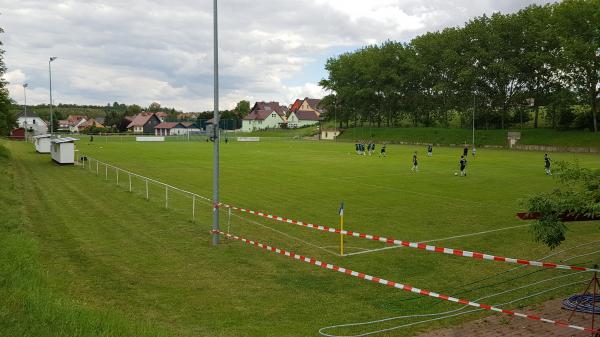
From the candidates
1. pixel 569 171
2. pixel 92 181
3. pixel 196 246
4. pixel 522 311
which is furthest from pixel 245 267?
pixel 92 181

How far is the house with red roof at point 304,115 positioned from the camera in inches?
6361

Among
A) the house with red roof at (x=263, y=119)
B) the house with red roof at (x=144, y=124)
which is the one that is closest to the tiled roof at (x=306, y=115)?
the house with red roof at (x=263, y=119)

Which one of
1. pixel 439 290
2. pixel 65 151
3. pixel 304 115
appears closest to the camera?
pixel 439 290

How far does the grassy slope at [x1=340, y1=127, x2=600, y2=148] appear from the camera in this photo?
70.0 metres

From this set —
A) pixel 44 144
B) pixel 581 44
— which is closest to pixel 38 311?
pixel 44 144

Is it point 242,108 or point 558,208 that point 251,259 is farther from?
point 242,108

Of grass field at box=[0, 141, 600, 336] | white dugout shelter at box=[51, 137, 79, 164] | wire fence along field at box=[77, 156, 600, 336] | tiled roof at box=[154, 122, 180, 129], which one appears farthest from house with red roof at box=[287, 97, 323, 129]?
wire fence along field at box=[77, 156, 600, 336]

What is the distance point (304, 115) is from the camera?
164 metres

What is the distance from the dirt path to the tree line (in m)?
66.2

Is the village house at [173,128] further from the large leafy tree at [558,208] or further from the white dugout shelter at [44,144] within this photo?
the large leafy tree at [558,208]

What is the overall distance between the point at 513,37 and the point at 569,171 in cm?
7575

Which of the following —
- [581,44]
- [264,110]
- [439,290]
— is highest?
[581,44]

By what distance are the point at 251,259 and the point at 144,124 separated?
155720mm

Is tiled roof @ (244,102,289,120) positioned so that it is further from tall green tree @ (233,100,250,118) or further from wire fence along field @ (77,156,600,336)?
wire fence along field @ (77,156,600,336)
